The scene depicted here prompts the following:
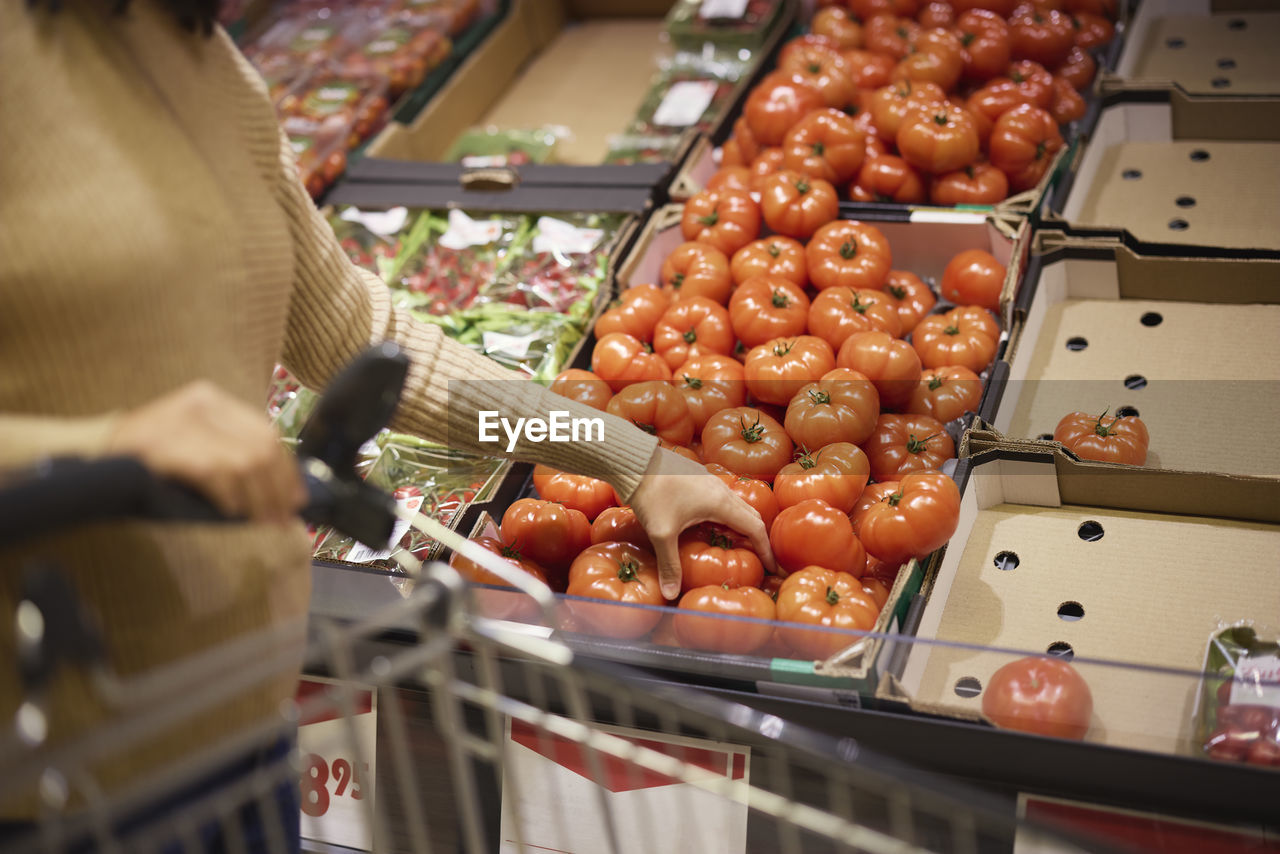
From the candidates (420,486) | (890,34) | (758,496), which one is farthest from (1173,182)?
(420,486)

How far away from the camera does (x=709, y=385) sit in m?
2.48

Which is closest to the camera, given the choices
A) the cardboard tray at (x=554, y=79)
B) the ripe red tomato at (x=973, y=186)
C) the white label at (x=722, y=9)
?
the ripe red tomato at (x=973, y=186)

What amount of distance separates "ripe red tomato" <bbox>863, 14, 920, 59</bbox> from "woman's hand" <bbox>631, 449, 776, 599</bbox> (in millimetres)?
2189

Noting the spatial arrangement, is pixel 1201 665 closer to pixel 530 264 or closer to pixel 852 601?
pixel 852 601

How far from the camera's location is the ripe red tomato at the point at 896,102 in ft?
10.2

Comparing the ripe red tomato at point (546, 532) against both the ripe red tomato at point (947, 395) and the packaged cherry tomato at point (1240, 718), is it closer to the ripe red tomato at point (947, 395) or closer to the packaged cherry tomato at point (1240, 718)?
the ripe red tomato at point (947, 395)

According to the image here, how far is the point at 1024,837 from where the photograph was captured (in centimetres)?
163

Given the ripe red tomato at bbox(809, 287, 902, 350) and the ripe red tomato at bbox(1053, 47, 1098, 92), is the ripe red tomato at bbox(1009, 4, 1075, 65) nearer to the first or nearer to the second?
the ripe red tomato at bbox(1053, 47, 1098, 92)

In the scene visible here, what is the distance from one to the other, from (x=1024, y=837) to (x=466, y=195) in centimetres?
239

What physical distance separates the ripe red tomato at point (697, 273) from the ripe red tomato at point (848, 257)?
8.6 inches

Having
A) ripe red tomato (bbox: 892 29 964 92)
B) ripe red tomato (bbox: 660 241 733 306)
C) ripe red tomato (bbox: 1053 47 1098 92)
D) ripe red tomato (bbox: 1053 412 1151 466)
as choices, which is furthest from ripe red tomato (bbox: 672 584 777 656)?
ripe red tomato (bbox: 1053 47 1098 92)

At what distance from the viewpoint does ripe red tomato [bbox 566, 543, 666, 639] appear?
188 cm

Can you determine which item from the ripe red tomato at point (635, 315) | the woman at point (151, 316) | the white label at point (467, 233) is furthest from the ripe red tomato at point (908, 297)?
the woman at point (151, 316)

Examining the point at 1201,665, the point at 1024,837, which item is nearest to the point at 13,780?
the point at 1024,837
